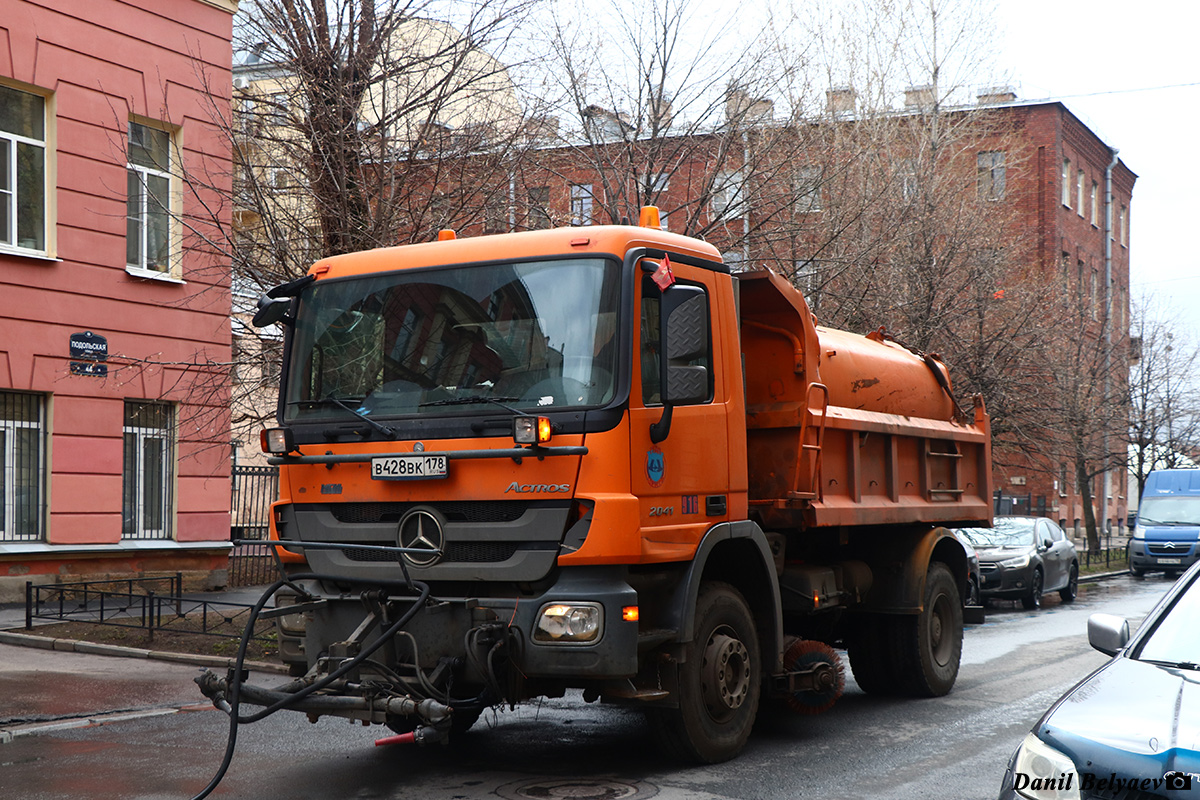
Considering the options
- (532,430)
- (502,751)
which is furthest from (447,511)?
(502,751)

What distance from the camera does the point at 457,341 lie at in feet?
22.0

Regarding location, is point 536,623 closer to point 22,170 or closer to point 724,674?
point 724,674

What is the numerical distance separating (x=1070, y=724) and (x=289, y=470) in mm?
4466

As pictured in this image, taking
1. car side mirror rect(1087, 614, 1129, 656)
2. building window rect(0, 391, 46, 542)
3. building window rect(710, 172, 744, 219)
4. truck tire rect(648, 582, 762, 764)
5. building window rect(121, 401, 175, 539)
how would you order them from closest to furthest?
car side mirror rect(1087, 614, 1129, 656) < truck tire rect(648, 582, 762, 764) < building window rect(710, 172, 744, 219) < building window rect(0, 391, 46, 542) < building window rect(121, 401, 175, 539)

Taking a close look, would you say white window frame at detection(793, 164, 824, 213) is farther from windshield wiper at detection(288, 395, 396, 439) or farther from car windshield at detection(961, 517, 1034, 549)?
windshield wiper at detection(288, 395, 396, 439)

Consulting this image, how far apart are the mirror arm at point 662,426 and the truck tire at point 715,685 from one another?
1.04 metres

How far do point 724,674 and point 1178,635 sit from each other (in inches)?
105

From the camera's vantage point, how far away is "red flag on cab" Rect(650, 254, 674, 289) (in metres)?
6.61

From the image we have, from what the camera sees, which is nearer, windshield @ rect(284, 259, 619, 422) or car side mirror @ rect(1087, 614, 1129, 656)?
car side mirror @ rect(1087, 614, 1129, 656)

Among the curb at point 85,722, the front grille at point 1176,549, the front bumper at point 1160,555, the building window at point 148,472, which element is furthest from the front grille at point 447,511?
the front grille at point 1176,549

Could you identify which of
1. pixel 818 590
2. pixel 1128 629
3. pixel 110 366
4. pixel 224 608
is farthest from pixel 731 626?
pixel 110 366

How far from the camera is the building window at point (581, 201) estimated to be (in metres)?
14.8

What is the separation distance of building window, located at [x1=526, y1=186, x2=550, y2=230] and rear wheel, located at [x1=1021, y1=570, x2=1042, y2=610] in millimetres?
10039

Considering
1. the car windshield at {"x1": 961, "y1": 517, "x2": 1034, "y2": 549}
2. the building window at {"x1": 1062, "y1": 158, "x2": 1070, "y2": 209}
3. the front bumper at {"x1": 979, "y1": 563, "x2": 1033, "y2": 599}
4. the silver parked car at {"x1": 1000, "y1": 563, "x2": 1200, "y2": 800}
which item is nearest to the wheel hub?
the silver parked car at {"x1": 1000, "y1": 563, "x2": 1200, "y2": 800}
